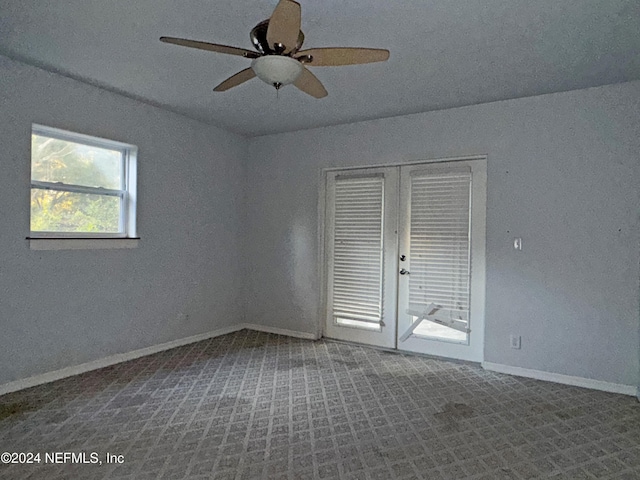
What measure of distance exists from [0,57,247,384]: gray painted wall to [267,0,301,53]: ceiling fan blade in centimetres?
243

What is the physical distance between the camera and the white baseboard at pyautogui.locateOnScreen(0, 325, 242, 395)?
335 centimetres

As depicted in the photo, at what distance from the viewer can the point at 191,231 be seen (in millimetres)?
4891

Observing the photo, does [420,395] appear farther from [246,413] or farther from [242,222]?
[242,222]

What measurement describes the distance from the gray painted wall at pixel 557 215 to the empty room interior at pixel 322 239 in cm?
2

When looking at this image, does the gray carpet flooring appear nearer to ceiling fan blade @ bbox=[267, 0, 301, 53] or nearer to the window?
the window

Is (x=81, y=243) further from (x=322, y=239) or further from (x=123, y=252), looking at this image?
(x=322, y=239)

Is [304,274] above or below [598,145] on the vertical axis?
below

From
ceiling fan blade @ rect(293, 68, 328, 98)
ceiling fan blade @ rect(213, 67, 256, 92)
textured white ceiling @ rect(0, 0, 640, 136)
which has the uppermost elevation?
textured white ceiling @ rect(0, 0, 640, 136)

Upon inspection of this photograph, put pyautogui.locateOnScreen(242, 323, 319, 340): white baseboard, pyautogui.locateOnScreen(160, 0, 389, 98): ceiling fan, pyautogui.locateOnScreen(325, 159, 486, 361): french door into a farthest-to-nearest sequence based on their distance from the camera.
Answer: pyautogui.locateOnScreen(242, 323, 319, 340): white baseboard → pyautogui.locateOnScreen(325, 159, 486, 361): french door → pyautogui.locateOnScreen(160, 0, 389, 98): ceiling fan

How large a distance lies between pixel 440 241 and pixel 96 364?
346 cm

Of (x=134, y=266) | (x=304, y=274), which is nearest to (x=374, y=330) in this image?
(x=304, y=274)

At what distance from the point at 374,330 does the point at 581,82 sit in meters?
3.05

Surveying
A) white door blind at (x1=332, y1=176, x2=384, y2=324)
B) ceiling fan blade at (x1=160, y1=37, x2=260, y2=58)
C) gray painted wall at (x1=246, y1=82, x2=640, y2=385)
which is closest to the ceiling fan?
ceiling fan blade at (x1=160, y1=37, x2=260, y2=58)

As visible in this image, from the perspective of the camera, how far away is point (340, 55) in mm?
2285
